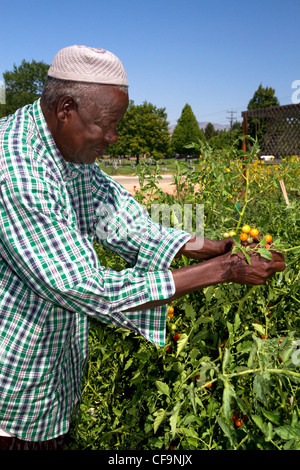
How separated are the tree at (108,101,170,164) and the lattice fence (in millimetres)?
29840

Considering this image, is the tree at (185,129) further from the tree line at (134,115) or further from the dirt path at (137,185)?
the dirt path at (137,185)

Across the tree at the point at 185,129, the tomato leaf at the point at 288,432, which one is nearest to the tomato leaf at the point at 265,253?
the tomato leaf at the point at 288,432

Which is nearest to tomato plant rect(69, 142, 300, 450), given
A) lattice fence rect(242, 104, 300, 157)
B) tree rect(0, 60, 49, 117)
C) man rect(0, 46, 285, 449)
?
man rect(0, 46, 285, 449)

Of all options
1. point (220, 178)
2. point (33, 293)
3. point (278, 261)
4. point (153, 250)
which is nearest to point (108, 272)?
point (33, 293)

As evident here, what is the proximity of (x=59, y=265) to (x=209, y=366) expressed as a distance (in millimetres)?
498

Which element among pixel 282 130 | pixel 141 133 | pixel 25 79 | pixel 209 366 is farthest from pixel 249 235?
pixel 25 79

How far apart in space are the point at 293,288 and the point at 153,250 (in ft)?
1.88

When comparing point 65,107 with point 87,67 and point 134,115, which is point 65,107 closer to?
point 87,67

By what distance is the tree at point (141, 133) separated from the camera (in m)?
41.0

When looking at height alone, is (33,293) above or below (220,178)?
below

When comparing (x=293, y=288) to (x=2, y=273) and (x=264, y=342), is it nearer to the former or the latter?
(x=264, y=342)
